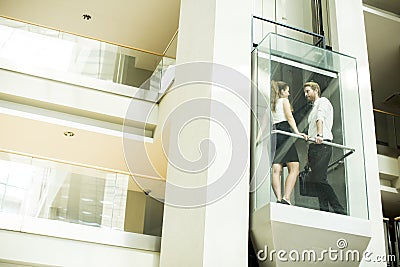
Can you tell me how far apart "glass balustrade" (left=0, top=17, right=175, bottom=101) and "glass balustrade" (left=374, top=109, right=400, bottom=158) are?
4707 mm

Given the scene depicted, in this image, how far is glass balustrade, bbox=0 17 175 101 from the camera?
949 centimetres

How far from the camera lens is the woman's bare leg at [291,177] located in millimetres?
6859

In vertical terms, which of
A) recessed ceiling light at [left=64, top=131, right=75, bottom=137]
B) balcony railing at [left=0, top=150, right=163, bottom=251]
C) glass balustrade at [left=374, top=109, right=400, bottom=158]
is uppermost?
glass balustrade at [left=374, top=109, right=400, bottom=158]

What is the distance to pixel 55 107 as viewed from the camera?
9.52 m

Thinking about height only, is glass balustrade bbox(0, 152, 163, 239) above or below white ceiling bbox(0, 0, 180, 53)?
below

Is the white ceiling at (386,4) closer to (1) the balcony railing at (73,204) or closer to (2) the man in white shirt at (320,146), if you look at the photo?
(2) the man in white shirt at (320,146)

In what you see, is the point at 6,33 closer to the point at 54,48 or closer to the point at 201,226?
the point at 54,48

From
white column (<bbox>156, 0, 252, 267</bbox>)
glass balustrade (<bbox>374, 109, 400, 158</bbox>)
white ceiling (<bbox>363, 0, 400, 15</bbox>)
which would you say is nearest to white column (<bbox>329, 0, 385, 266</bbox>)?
white column (<bbox>156, 0, 252, 267</bbox>)

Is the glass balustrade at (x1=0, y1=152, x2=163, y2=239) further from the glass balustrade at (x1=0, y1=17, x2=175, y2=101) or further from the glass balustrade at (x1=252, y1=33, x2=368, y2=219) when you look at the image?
the glass balustrade at (x1=252, y1=33, x2=368, y2=219)

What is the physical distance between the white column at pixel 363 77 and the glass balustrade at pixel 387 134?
119 inches

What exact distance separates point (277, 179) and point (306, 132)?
2.45 feet

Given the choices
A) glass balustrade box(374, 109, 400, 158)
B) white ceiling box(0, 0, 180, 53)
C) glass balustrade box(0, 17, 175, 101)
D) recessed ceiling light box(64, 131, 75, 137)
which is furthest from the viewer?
white ceiling box(0, 0, 180, 53)

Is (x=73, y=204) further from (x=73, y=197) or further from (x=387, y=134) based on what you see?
(x=387, y=134)

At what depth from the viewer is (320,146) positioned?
716 centimetres
